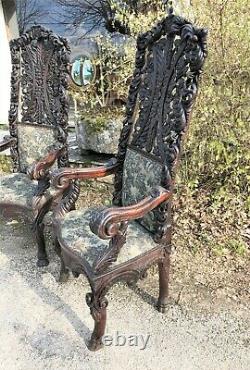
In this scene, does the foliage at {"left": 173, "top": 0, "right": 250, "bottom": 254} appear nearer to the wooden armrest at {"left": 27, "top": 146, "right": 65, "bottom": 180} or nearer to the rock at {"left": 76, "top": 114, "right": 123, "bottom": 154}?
the rock at {"left": 76, "top": 114, "right": 123, "bottom": 154}

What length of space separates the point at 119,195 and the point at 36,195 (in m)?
0.53

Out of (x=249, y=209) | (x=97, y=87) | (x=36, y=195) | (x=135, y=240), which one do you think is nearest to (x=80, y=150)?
(x=97, y=87)

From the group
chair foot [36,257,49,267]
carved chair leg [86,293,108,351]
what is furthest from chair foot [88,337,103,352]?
chair foot [36,257,49,267]

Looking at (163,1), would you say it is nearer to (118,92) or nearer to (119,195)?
(118,92)

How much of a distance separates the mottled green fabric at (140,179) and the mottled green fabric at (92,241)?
0.27 ft

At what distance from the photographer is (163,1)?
289 centimetres

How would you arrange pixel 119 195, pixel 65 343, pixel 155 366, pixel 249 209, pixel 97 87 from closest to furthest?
pixel 155 366 < pixel 65 343 < pixel 119 195 < pixel 249 209 < pixel 97 87

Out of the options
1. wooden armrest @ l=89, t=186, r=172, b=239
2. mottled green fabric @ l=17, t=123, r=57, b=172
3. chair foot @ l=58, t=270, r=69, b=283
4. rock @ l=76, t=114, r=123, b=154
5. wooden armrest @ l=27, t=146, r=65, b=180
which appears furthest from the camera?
rock @ l=76, t=114, r=123, b=154

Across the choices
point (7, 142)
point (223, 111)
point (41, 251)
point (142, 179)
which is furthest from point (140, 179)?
point (7, 142)

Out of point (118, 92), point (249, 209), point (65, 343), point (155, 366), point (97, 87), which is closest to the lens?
point (155, 366)

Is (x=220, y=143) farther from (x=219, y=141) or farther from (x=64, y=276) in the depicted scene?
(x=64, y=276)

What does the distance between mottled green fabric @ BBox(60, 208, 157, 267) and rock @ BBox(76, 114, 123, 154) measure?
1631mm

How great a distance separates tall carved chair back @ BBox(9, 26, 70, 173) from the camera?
8.00 ft

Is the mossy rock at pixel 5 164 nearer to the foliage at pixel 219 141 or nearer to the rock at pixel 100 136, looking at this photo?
the rock at pixel 100 136
